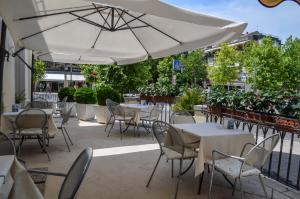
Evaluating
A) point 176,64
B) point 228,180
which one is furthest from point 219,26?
point 176,64

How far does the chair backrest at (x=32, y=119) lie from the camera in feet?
16.8

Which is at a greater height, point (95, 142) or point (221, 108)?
point (221, 108)

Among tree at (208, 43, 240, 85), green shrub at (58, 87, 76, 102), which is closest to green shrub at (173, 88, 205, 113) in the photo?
green shrub at (58, 87, 76, 102)

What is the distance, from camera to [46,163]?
4.93 m

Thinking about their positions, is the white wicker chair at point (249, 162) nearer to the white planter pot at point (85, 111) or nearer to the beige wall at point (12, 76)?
the beige wall at point (12, 76)

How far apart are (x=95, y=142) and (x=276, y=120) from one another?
170 inches

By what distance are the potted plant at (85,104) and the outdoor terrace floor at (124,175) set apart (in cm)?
312

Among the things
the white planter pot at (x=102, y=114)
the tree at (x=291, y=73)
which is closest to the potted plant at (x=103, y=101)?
the white planter pot at (x=102, y=114)

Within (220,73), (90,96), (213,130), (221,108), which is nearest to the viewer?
(213,130)

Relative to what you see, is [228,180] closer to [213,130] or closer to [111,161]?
[213,130]

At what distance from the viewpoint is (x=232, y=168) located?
3396mm

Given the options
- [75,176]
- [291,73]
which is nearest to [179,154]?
[75,176]

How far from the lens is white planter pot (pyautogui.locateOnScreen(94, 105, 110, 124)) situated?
9255 millimetres

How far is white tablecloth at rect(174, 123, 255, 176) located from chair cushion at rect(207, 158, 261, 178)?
13 centimetres
